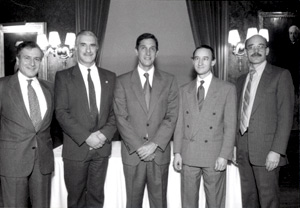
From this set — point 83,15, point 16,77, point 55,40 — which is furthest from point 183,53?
point 16,77

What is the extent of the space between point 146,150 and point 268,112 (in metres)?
1.14

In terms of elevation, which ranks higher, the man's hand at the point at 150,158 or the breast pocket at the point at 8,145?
the breast pocket at the point at 8,145

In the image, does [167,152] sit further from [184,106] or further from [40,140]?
[40,140]

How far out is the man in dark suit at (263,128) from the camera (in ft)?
8.67

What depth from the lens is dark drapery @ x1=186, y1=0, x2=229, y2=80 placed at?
16.9 ft

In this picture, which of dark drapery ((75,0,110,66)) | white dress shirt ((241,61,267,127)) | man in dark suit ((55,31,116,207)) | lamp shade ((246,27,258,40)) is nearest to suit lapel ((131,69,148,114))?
man in dark suit ((55,31,116,207))

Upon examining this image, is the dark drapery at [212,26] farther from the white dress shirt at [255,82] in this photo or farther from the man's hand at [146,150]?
the man's hand at [146,150]

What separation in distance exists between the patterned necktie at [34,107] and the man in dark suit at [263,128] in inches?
71.4

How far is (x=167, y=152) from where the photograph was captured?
2.75 metres

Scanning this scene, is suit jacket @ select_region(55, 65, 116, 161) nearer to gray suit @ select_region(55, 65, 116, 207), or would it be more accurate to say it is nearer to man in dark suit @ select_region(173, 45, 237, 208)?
gray suit @ select_region(55, 65, 116, 207)

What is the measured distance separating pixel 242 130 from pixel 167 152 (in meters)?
0.73

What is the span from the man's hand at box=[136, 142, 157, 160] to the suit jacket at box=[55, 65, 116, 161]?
323 mm

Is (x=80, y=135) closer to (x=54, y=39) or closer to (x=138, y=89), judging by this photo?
(x=138, y=89)

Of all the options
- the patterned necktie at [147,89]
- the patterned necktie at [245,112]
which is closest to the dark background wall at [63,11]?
the patterned necktie at [245,112]
